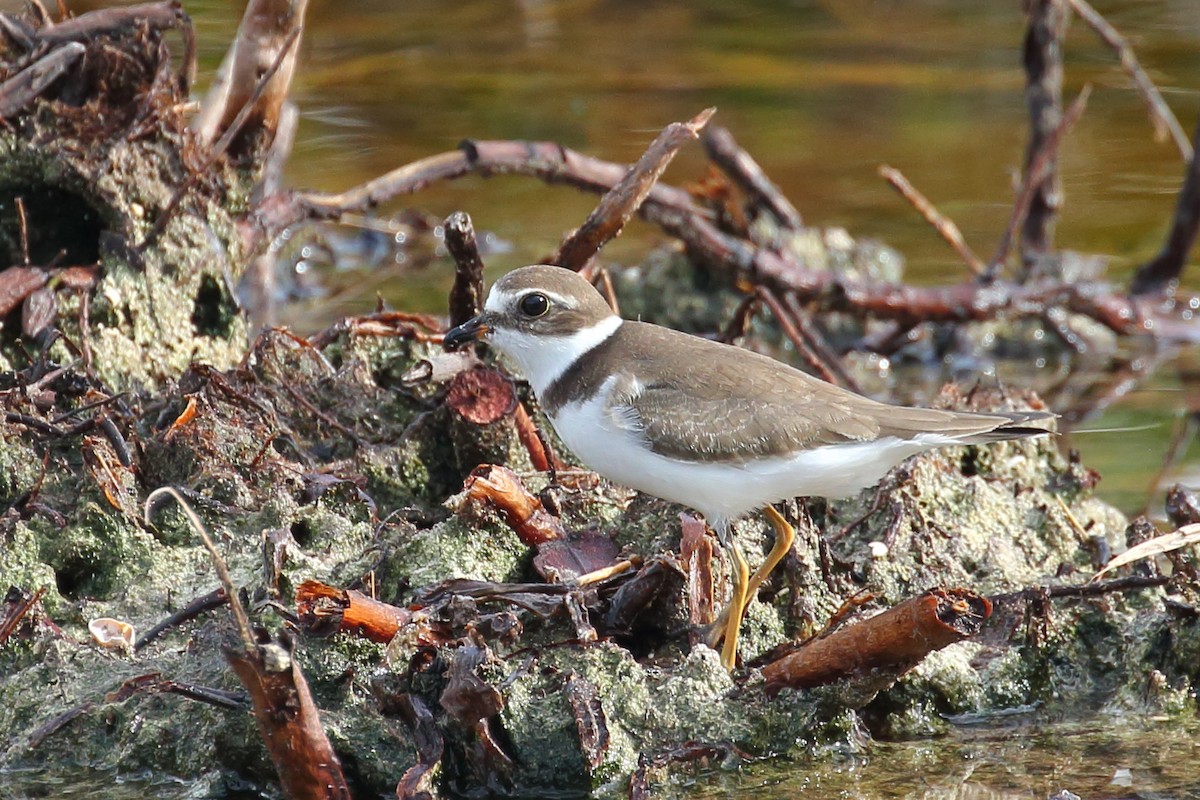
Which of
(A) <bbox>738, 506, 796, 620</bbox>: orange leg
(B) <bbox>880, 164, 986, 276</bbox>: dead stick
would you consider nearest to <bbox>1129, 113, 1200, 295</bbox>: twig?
(B) <bbox>880, 164, 986, 276</bbox>: dead stick

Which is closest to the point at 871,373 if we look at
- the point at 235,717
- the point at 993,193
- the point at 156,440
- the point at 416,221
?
the point at 993,193

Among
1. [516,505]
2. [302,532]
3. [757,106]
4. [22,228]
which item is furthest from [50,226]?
[757,106]

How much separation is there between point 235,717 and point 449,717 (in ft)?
2.07

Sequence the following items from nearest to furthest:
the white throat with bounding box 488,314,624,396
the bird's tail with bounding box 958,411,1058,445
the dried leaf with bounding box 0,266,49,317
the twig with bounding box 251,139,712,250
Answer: the bird's tail with bounding box 958,411,1058,445, the white throat with bounding box 488,314,624,396, the dried leaf with bounding box 0,266,49,317, the twig with bounding box 251,139,712,250

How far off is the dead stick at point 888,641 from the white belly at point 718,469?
0.50 metres

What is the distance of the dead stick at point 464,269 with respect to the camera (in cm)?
599

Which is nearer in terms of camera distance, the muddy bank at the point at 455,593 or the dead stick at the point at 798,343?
the muddy bank at the point at 455,593

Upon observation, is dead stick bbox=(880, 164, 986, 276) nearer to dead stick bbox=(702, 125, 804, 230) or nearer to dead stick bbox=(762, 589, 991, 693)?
dead stick bbox=(702, 125, 804, 230)

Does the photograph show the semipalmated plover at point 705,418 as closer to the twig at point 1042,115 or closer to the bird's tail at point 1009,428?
the bird's tail at point 1009,428

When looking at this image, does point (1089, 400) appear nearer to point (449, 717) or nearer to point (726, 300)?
point (726, 300)

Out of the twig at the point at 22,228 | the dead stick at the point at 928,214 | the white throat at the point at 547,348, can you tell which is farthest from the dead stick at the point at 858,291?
the twig at the point at 22,228

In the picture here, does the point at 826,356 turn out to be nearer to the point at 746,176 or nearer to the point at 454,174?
the point at 454,174

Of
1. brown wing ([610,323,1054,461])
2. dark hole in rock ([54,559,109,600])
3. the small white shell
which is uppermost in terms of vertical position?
brown wing ([610,323,1054,461])

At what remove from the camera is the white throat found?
18.2 ft
